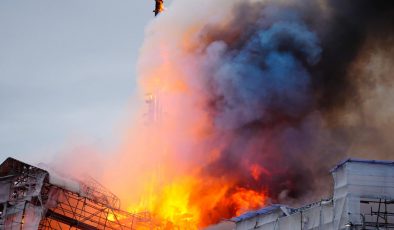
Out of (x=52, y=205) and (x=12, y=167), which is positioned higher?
(x=12, y=167)

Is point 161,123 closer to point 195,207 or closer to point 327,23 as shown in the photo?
point 195,207

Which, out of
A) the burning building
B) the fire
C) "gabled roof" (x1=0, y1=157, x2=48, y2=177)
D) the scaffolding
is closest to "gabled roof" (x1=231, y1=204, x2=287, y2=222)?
the burning building

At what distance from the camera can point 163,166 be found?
65.8m

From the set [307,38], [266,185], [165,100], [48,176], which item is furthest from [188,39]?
[48,176]

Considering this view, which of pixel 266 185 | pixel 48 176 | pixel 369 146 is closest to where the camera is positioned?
pixel 48 176

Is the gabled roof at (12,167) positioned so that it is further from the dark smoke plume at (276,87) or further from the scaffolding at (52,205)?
the dark smoke plume at (276,87)

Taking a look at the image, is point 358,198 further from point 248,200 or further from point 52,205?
point 52,205

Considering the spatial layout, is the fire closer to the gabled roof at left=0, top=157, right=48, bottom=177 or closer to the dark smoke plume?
the dark smoke plume

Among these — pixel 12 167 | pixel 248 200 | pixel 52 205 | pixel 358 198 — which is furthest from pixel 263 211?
pixel 12 167

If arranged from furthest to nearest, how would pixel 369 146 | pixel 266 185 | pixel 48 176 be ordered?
1. pixel 369 146
2. pixel 266 185
3. pixel 48 176

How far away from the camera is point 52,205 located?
186 ft

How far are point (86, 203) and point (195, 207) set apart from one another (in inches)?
468

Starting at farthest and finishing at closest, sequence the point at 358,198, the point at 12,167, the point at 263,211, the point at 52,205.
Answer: the point at 12,167 < the point at 52,205 < the point at 263,211 < the point at 358,198

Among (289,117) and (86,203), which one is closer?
(86,203)
